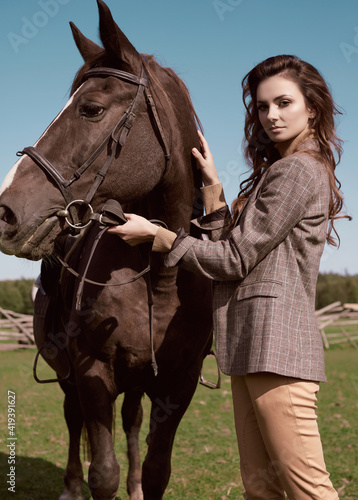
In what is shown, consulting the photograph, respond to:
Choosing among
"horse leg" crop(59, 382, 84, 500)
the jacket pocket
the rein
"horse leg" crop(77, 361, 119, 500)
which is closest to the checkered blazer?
the jacket pocket

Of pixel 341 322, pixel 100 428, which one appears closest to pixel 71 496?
pixel 100 428

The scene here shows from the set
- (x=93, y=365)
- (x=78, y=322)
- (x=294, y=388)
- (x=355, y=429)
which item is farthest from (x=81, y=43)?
(x=355, y=429)

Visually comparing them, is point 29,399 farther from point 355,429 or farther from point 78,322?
point 78,322

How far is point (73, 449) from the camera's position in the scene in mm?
4219

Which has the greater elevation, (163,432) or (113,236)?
(113,236)

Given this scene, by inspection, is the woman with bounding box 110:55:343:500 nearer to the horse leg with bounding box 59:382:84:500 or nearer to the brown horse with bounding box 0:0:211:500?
the brown horse with bounding box 0:0:211:500

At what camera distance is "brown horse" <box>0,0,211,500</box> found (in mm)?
2133

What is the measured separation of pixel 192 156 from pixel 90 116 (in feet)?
2.16

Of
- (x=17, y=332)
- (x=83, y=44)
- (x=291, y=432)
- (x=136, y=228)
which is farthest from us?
(x=17, y=332)

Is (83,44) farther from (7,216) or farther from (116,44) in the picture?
(7,216)

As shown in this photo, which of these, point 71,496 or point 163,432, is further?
point 71,496

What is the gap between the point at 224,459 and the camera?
17.3 feet

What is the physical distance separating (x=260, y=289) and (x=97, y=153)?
92 cm

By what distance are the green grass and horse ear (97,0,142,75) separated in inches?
135
